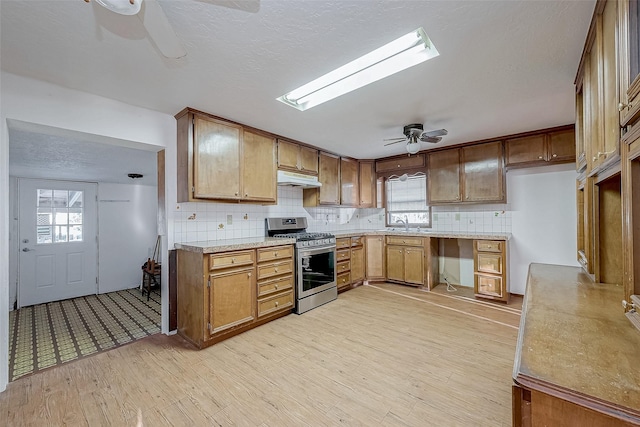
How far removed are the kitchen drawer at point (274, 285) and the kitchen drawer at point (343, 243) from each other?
1135mm

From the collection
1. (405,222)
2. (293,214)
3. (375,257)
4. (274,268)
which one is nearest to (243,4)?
(274,268)

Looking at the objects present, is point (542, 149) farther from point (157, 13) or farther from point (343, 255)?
point (157, 13)

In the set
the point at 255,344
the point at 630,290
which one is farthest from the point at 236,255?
the point at 630,290

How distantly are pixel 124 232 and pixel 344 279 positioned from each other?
4402mm

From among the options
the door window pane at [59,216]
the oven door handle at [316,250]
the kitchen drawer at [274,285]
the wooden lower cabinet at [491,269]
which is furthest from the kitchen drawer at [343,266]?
the door window pane at [59,216]

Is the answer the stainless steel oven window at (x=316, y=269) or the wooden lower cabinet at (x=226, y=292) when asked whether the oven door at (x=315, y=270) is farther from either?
the wooden lower cabinet at (x=226, y=292)

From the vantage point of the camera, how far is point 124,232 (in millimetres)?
5188

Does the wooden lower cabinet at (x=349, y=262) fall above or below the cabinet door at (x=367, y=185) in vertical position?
below

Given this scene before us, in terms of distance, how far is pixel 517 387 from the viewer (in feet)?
2.32

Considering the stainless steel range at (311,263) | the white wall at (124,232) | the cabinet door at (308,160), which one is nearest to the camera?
Answer: the stainless steel range at (311,263)

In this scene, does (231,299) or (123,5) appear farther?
(231,299)

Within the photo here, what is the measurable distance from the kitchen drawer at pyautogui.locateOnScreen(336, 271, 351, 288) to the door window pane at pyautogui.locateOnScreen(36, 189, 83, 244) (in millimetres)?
4700

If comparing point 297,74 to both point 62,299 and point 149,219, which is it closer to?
point 149,219

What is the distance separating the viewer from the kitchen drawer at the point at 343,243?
4.19m
